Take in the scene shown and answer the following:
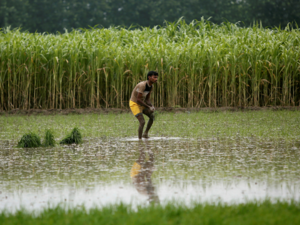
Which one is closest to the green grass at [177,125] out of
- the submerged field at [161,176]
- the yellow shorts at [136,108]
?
the submerged field at [161,176]

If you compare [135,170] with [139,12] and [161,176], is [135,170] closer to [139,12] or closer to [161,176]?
[161,176]

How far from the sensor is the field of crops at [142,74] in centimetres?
1608

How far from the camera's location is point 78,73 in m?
16.5

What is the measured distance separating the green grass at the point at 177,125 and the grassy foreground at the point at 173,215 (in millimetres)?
5486

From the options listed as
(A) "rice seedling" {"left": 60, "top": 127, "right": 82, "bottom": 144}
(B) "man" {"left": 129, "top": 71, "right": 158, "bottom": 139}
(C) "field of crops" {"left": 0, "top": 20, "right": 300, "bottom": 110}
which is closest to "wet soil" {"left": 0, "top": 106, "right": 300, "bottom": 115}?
(C) "field of crops" {"left": 0, "top": 20, "right": 300, "bottom": 110}

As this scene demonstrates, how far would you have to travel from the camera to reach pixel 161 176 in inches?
230

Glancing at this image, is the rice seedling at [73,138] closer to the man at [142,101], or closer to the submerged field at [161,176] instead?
the submerged field at [161,176]

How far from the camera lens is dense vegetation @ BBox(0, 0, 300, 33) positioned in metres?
42.7

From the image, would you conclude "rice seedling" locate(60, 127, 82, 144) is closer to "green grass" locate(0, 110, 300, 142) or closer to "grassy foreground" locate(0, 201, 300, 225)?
"green grass" locate(0, 110, 300, 142)

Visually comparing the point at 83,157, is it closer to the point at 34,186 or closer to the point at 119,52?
the point at 34,186

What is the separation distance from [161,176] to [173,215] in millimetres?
1901

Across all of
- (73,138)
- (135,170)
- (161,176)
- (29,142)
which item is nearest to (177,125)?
(73,138)

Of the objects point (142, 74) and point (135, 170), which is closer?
point (135, 170)

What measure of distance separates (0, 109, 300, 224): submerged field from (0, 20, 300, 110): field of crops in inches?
201
